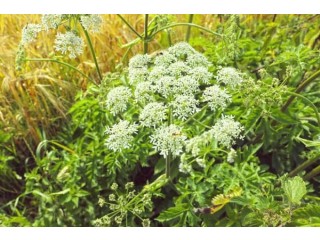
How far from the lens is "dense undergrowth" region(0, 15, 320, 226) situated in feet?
5.24

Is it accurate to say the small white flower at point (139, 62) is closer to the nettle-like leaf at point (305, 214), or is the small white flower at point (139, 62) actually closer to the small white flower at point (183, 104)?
the small white flower at point (183, 104)

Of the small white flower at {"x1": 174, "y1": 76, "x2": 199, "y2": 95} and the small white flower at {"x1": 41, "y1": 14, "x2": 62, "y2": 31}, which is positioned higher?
the small white flower at {"x1": 41, "y1": 14, "x2": 62, "y2": 31}

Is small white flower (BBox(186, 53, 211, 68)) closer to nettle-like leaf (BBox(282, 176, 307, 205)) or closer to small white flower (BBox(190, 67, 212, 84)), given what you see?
small white flower (BBox(190, 67, 212, 84))

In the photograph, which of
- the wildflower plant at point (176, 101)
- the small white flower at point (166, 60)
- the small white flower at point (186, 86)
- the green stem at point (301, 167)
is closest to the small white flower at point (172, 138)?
the wildflower plant at point (176, 101)

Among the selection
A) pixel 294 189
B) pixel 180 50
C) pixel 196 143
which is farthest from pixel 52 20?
pixel 294 189

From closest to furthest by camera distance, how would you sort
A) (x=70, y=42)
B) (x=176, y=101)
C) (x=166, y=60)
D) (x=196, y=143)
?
(x=196, y=143), (x=176, y=101), (x=166, y=60), (x=70, y=42)

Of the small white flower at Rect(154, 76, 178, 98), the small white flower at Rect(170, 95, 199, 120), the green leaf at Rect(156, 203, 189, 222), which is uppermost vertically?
the small white flower at Rect(154, 76, 178, 98)

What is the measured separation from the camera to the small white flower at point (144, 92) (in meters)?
1.56

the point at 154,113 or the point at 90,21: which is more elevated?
the point at 90,21

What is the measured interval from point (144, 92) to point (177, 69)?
4.4 inches

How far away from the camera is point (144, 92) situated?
1566mm

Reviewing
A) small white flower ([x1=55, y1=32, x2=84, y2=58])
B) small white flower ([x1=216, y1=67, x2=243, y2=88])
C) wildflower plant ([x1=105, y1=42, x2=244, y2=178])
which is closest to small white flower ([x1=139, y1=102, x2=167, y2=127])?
wildflower plant ([x1=105, y1=42, x2=244, y2=178])

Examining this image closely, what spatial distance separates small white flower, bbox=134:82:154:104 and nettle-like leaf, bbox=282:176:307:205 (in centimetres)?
46

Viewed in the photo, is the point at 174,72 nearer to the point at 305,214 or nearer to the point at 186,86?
the point at 186,86
